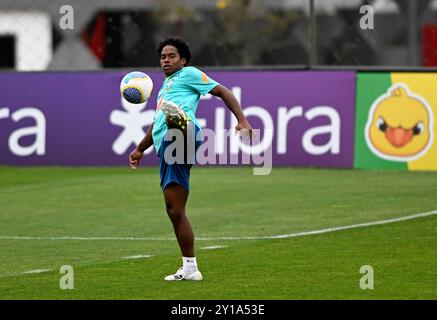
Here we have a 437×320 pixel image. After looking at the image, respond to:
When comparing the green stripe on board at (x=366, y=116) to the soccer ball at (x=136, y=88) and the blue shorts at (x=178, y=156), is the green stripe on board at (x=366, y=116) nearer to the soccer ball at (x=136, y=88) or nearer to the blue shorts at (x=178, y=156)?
the soccer ball at (x=136, y=88)

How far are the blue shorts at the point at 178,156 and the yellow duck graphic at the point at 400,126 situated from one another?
849 cm

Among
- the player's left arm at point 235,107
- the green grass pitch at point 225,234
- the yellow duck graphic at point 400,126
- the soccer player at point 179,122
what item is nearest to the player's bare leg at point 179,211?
the soccer player at point 179,122

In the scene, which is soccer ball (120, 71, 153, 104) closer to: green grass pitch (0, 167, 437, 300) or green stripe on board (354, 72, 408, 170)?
green grass pitch (0, 167, 437, 300)

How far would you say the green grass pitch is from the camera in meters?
9.68

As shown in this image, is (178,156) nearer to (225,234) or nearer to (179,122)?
(179,122)

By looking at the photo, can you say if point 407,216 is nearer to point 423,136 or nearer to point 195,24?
point 423,136

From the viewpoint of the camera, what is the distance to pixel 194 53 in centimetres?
1988

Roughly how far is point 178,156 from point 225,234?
306cm

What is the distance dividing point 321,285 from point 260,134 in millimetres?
9117

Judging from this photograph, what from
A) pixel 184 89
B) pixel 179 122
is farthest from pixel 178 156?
pixel 184 89

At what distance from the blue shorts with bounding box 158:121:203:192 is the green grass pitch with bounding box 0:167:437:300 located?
0.84m

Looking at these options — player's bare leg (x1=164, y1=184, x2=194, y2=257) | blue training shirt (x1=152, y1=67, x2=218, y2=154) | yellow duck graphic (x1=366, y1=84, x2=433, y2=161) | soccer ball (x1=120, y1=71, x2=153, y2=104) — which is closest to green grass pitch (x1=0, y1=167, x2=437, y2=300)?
player's bare leg (x1=164, y1=184, x2=194, y2=257)

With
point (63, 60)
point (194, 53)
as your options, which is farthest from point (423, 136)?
point (63, 60)

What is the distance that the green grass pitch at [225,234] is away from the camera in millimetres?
9680
